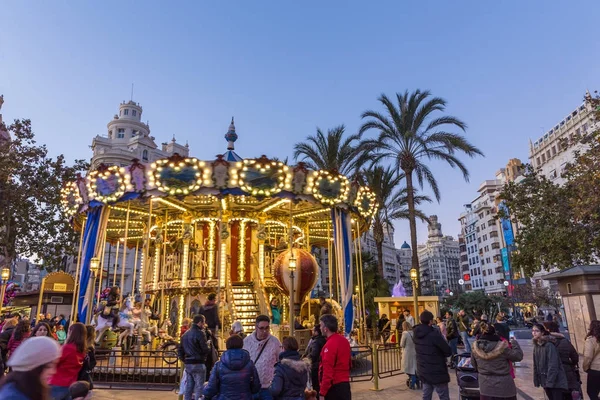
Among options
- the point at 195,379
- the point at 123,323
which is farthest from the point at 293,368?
the point at 123,323

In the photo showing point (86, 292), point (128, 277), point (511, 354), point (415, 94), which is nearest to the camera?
point (511, 354)

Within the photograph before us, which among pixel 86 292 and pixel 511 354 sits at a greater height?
pixel 86 292

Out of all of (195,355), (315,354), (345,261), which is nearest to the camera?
(315,354)

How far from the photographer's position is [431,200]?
28.7m

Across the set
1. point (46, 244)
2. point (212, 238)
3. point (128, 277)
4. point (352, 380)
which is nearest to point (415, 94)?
point (212, 238)

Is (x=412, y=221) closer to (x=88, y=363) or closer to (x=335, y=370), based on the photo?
(x=335, y=370)

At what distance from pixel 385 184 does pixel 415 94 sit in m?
6.00

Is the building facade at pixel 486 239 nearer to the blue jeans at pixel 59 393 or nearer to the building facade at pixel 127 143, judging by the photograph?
the building facade at pixel 127 143

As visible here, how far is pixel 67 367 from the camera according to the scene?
15.9 feet

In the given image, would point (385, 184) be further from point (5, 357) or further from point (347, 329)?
point (5, 357)

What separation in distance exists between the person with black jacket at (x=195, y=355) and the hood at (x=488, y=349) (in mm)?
4217

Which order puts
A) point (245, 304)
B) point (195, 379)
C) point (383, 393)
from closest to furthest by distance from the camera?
point (195, 379), point (383, 393), point (245, 304)

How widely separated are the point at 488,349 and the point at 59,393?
5070mm

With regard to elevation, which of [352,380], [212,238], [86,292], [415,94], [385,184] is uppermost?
[415,94]
